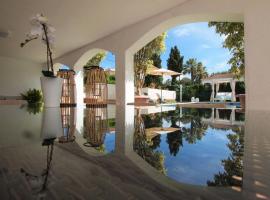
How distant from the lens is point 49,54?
303 centimetres

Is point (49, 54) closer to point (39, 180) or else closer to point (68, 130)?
point (68, 130)

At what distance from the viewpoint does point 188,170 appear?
2.13 ft

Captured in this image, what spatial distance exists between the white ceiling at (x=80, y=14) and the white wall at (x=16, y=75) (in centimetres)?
437

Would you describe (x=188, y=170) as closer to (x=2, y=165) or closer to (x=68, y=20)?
(x=2, y=165)

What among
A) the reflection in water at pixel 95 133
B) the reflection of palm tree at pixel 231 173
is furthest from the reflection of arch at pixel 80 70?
the reflection of palm tree at pixel 231 173

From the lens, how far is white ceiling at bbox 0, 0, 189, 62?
4789mm

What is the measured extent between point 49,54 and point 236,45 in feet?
12.0

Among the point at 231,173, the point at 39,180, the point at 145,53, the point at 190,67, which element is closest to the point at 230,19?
the point at 145,53

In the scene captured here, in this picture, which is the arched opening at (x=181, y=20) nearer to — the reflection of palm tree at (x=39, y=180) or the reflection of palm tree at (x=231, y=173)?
the reflection of palm tree at (x=231, y=173)

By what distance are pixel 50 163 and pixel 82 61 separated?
865cm

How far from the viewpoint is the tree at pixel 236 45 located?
15.2 ft

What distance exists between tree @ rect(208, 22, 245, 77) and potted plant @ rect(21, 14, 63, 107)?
333cm

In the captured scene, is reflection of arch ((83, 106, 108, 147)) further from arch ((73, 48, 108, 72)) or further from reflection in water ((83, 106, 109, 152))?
arch ((73, 48, 108, 72))

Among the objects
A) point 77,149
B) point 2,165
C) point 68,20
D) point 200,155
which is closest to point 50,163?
point 2,165
